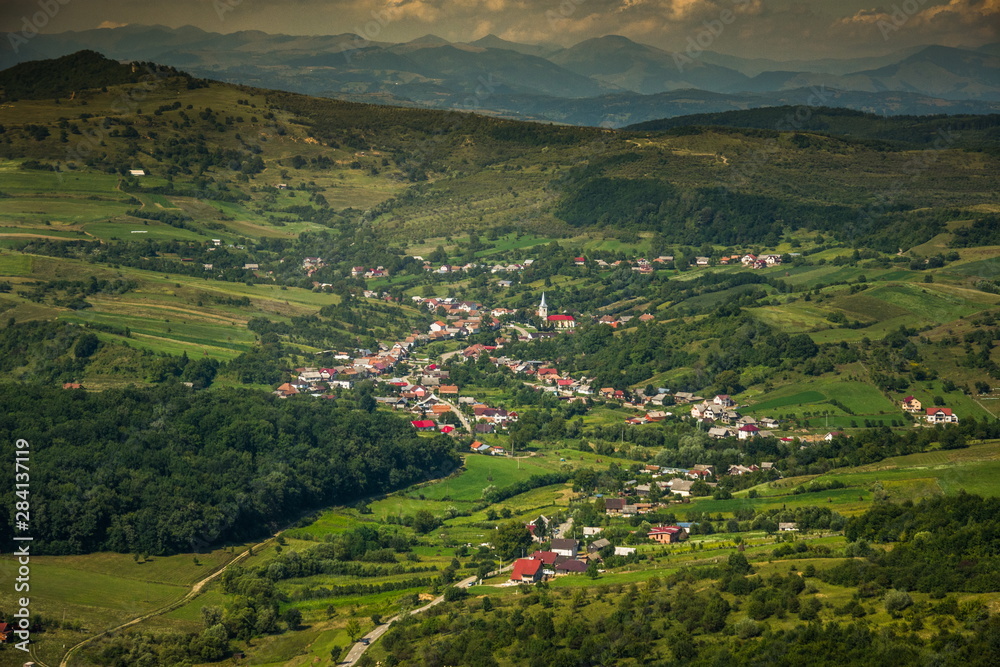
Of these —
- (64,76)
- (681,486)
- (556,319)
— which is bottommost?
(681,486)

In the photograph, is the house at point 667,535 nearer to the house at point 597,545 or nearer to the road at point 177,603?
the house at point 597,545

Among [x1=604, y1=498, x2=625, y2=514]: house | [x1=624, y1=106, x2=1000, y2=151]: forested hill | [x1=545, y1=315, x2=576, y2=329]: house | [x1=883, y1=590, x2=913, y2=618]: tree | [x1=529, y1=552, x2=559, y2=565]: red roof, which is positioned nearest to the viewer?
[x1=883, y1=590, x2=913, y2=618]: tree

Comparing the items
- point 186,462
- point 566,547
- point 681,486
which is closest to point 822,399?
point 681,486

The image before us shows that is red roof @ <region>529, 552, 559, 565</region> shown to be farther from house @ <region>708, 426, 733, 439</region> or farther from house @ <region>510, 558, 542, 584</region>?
house @ <region>708, 426, 733, 439</region>

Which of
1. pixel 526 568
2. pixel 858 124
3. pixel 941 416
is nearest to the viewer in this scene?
pixel 526 568

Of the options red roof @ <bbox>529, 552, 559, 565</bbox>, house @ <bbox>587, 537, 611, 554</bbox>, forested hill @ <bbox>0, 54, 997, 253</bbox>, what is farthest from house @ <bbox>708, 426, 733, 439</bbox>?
forested hill @ <bbox>0, 54, 997, 253</bbox>

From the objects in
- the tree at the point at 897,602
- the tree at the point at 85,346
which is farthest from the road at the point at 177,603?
the tree at the point at 897,602

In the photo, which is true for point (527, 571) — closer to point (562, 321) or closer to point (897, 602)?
point (897, 602)
